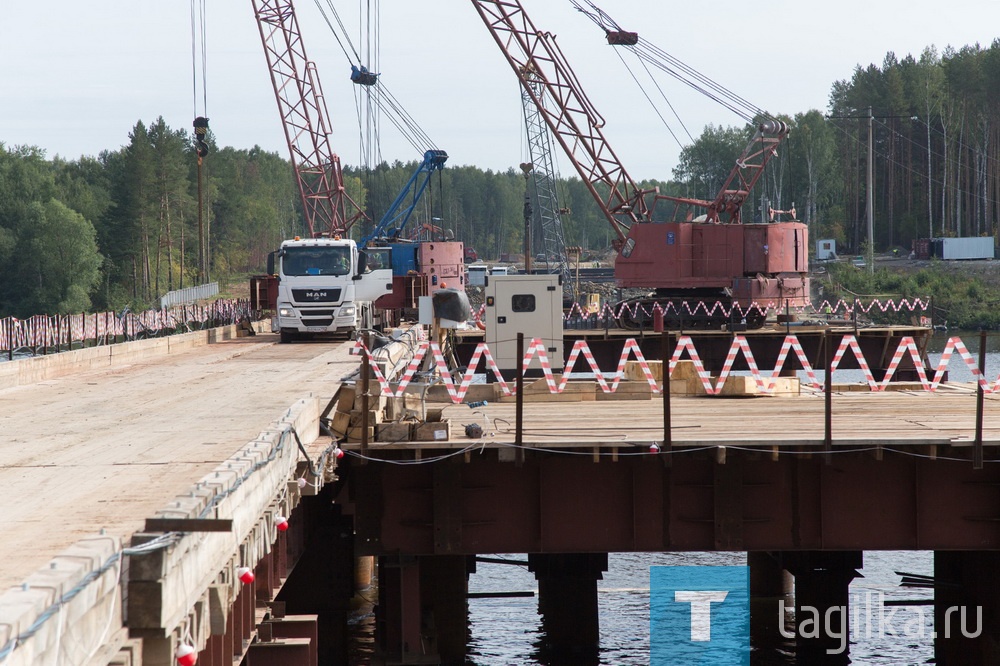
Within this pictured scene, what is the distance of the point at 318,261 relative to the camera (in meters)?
41.9

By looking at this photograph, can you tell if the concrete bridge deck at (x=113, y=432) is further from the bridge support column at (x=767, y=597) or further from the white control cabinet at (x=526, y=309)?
the bridge support column at (x=767, y=597)

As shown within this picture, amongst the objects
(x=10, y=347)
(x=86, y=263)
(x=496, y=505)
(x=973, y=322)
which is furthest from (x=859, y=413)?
(x=86, y=263)

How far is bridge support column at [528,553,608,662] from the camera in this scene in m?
22.7

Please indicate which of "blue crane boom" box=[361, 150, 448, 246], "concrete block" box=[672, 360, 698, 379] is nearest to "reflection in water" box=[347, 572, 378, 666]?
"concrete block" box=[672, 360, 698, 379]

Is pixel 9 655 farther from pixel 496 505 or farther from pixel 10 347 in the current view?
pixel 10 347

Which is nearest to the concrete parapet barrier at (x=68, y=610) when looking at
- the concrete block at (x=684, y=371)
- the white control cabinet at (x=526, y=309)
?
the concrete block at (x=684, y=371)

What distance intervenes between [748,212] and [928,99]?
31311 mm

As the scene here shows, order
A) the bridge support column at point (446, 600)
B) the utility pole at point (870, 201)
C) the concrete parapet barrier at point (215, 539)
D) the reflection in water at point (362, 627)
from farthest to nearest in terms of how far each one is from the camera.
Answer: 1. the utility pole at point (870, 201)
2. the reflection in water at point (362, 627)
3. the bridge support column at point (446, 600)
4. the concrete parapet barrier at point (215, 539)

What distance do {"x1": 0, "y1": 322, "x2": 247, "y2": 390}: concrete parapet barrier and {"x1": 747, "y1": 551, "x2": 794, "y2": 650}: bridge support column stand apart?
48.9ft

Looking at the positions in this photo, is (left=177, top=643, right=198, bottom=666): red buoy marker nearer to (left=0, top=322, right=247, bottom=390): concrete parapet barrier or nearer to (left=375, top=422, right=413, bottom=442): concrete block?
(left=375, top=422, right=413, bottom=442): concrete block

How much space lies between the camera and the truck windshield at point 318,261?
137 feet

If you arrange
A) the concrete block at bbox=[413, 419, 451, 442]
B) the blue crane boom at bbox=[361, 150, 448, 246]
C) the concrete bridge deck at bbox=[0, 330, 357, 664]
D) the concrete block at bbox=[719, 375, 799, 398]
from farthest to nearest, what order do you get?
the blue crane boom at bbox=[361, 150, 448, 246]
the concrete block at bbox=[719, 375, 799, 398]
the concrete block at bbox=[413, 419, 451, 442]
the concrete bridge deck at bbox=[0, 330, 357, 664]
